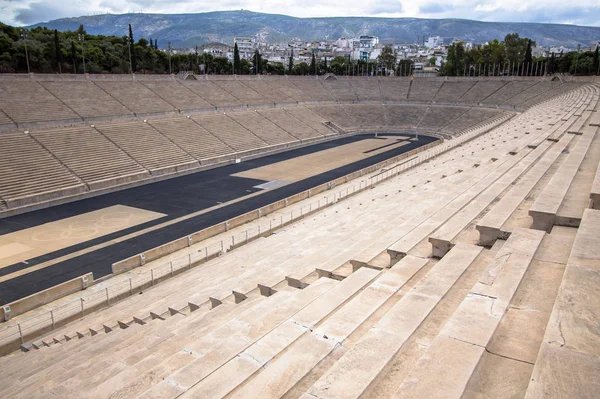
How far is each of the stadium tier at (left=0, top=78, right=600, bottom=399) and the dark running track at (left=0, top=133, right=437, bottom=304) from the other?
2.14 metres

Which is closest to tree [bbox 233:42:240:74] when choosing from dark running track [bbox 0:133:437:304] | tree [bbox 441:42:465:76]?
dark running track [bbox 0:133:437:304]

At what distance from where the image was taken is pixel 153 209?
20.5m

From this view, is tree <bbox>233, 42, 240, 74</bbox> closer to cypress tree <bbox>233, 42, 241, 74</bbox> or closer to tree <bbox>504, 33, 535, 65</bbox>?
cypress tree <bbox>233, 42, 241, 74</bbox>

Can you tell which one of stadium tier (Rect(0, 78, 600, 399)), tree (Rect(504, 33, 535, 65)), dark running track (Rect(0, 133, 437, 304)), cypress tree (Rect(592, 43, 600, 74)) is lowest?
dark running track (Rect(0, 133, 437, 304))

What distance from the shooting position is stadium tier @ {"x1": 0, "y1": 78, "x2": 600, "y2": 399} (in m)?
3.26

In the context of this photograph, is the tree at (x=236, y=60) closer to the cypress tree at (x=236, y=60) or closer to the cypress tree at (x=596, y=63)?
the cypress tree at (x=236, y=60)

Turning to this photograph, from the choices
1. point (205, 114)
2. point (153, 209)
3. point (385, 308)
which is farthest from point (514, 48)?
point (385, 308)

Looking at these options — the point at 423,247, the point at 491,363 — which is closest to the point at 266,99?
the point at 423,247

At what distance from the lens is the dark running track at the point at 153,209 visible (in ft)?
45.5

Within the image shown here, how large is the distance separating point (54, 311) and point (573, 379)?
11.2 m

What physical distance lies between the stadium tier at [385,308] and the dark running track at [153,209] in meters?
2.14

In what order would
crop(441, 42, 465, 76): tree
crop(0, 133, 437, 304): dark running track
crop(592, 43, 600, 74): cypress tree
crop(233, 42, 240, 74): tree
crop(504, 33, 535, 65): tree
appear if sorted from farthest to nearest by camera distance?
crop(504, 33, 535, 65): tree
crop(441, 42, 465, 76): tree
crop(233, 42, 240, 74): tree
crop(592, 43, 600, 74): cypress tree
crop(0, 133, 437, 304): dark running track

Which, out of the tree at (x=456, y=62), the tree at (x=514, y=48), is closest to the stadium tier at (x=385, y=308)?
the tree at (x=456, y=62)

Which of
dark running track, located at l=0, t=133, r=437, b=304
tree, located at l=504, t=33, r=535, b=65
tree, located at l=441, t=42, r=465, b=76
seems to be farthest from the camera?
tree, located at l=504, t=33, r=535, b=65
